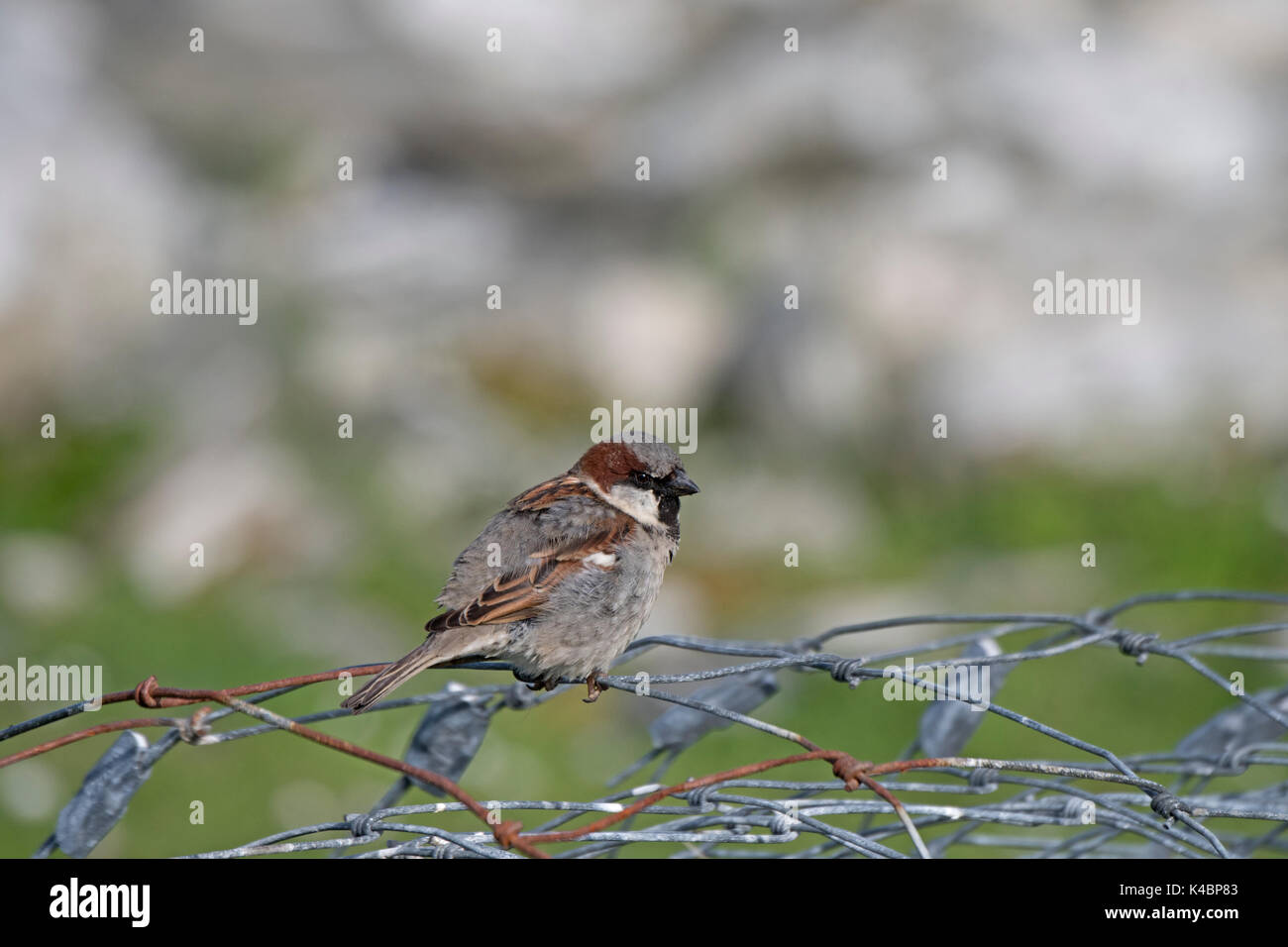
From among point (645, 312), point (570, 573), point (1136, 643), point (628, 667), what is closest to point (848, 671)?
point (1136, 643)

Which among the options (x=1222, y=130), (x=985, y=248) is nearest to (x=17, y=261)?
(x=985, y=248)

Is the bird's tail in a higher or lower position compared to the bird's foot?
higher

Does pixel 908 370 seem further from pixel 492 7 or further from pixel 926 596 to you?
pixel 492 7

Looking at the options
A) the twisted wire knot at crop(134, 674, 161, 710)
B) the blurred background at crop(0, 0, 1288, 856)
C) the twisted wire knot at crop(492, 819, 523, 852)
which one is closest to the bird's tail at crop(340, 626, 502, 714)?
the twisted wire knot at crop(134, 674, 161, 710)

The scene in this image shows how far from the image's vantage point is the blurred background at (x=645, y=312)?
24.9 feet

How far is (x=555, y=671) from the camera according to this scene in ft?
10.9

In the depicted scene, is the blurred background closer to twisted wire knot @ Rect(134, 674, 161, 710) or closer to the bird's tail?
the bird's tail

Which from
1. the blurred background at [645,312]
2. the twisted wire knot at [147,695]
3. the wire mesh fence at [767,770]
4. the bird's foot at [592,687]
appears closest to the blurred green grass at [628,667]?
the blurred background at [645,312]

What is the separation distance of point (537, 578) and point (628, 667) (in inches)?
138

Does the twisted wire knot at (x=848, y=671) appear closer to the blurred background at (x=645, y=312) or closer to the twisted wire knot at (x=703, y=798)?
the twisted wire knot at (x=703, y=798)

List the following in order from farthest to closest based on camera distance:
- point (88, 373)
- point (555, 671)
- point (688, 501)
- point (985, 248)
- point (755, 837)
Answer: point (985, 248) → point (88, 373) → point (688, 501) → point (555, 671) → point (755, 837)

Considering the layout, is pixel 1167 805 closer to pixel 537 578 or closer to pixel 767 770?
pixel 767 770

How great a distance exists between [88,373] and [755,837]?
25.8 feet

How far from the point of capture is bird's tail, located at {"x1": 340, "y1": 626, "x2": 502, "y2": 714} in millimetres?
2670
